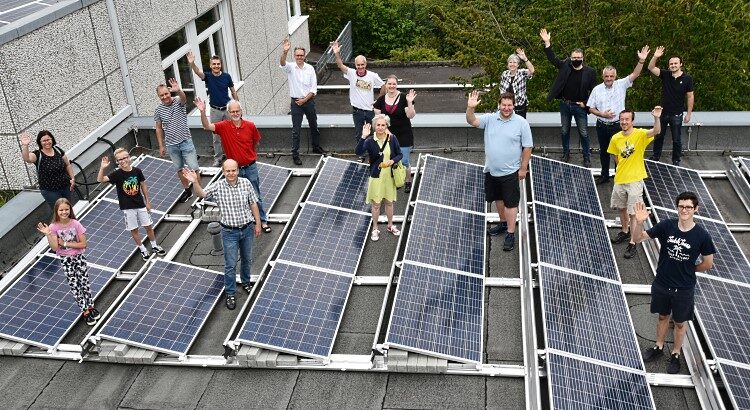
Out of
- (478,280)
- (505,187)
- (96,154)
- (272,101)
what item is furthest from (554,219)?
(272,101)

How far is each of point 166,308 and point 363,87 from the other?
18.6ft

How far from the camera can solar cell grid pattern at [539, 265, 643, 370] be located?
8.07 m

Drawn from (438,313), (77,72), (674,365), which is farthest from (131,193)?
(674,365)

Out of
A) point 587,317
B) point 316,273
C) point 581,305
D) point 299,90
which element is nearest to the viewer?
point 587,317

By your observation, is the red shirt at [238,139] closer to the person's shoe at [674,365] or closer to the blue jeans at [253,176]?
the blue jeans at [253,176]

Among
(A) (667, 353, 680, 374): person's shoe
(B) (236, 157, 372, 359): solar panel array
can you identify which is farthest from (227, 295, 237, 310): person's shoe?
(A) (667, 353, 680, 374): person's shoe

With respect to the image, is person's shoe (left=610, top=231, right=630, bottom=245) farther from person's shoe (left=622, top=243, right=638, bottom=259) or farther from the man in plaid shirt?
the man in plaid shirt

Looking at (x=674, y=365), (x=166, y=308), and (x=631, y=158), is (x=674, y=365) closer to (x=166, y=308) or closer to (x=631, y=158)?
(x=631, y=158)

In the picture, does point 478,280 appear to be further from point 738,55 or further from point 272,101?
point 272,101

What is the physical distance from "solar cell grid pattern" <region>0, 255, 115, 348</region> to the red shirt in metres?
2.55

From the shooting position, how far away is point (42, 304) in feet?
30.9

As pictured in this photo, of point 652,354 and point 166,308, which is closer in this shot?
point 652,354

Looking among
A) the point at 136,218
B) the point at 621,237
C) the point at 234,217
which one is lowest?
the point at 621,237

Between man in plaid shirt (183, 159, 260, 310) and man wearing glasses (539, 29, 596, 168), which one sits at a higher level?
man wearing glasses (539, 29, 596, 168)
